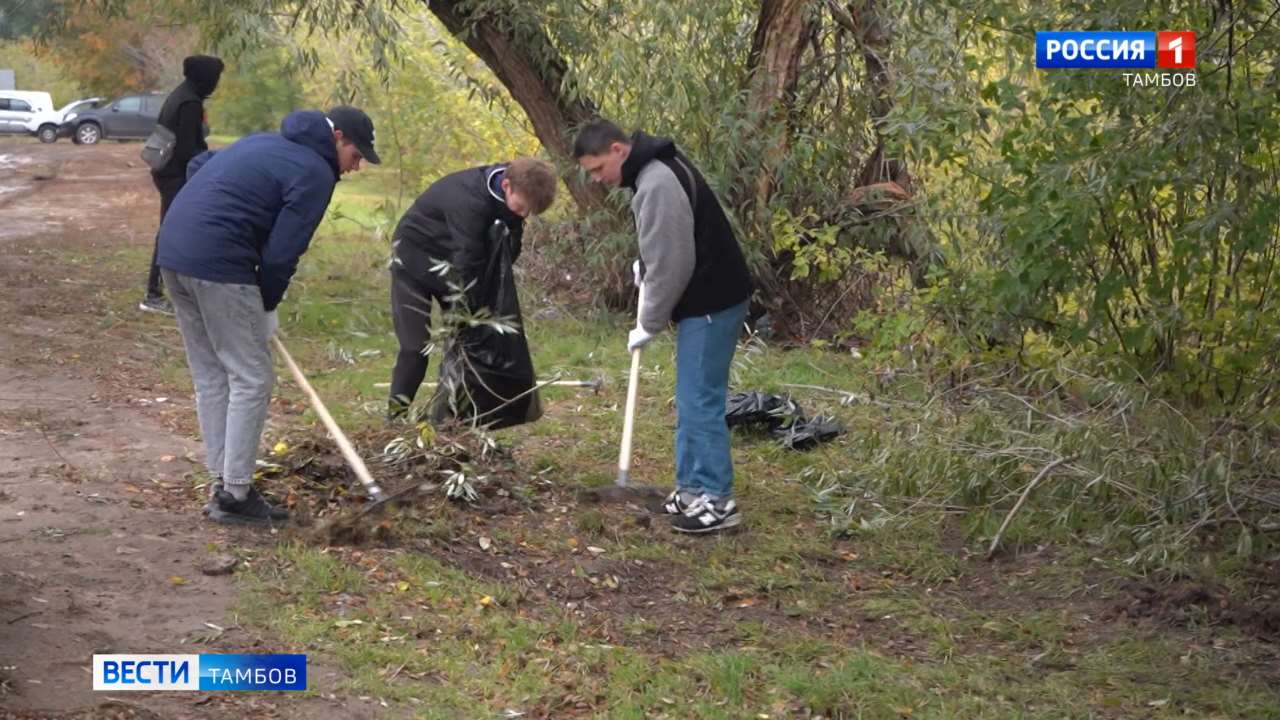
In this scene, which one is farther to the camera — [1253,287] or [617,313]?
[617,313]

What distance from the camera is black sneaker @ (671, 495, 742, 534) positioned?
7027mm

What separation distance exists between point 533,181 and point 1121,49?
103 inches

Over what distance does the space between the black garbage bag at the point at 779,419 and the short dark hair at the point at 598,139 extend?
8.32ft

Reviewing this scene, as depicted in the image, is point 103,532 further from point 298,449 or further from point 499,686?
point 499,686

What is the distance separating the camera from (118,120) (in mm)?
38250

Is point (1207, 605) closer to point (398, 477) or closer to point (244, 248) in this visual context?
point (398, 477)

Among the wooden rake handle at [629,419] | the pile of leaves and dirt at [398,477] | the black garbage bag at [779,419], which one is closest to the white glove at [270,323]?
the pile of leaves and dirt at [398,477]

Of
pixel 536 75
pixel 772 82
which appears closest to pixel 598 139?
pixel 772 82

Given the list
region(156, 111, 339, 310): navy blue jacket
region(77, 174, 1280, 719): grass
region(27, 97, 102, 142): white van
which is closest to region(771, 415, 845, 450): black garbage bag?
region(77, 174, 1280, 719): grass

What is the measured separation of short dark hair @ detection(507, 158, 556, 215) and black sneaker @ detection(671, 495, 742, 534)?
1473 millimetres

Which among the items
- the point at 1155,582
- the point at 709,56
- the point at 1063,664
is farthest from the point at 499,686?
the point at 709,56

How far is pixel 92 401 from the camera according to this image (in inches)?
344

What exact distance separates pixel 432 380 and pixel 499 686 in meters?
4.97

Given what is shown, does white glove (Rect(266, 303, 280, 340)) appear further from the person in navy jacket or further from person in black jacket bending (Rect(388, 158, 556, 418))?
person in black jacket bending (Rect(388, 158, 556, 418))
